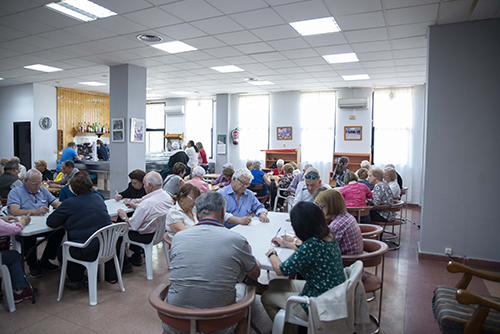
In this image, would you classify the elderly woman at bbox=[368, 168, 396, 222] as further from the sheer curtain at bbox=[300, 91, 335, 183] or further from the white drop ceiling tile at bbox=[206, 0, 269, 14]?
the sheer curtain at bbox=[300, 91, 335, 183]

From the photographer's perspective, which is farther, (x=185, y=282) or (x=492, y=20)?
(x=492, y=20)

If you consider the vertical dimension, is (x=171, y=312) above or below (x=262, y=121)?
below

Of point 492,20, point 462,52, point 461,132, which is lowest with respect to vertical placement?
point 461,132

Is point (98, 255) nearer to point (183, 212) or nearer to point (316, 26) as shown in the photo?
point (183, 212)

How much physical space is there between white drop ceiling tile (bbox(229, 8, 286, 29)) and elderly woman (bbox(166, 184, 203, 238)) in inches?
103

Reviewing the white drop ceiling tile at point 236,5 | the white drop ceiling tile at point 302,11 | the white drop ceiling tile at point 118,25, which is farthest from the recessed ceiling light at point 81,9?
the white drop ceiling tile at point 302,11

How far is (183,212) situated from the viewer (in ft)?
9.75

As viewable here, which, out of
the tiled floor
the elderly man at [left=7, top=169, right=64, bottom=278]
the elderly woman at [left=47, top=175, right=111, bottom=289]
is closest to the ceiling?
the elderly man at [left=7, top=169, right=64, bottom=278]

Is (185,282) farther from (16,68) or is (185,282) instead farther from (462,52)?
(16,68)

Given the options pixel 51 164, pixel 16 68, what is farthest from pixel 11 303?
pixel 51 164

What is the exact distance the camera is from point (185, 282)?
5.93ft

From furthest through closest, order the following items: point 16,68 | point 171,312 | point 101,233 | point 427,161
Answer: point 16,68 → point 427,161 → point 101,233 → point 171,312

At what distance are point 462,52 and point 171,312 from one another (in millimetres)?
4684

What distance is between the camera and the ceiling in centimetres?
412
